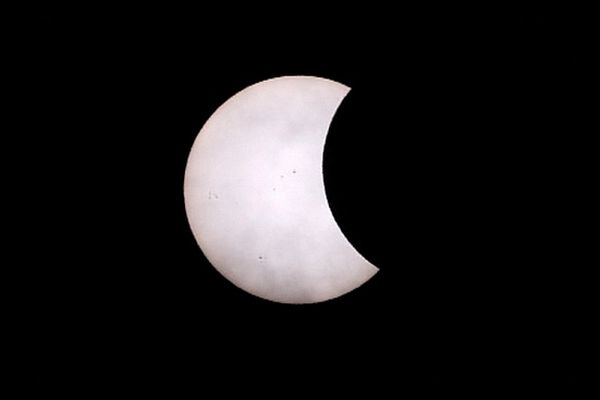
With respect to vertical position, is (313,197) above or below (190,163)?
below


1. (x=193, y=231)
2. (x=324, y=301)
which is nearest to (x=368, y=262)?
(x=324, y=301)

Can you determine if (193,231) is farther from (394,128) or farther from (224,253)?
(394,128)

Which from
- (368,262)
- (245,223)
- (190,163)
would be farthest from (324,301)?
(190,163)

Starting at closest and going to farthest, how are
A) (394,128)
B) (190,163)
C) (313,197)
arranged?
(394,128), (313,197), (190,163)

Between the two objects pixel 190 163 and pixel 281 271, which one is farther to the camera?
pixel 190 163

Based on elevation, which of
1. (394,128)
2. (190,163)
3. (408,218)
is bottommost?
(408,218)

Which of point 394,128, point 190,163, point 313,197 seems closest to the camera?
point 394,128
